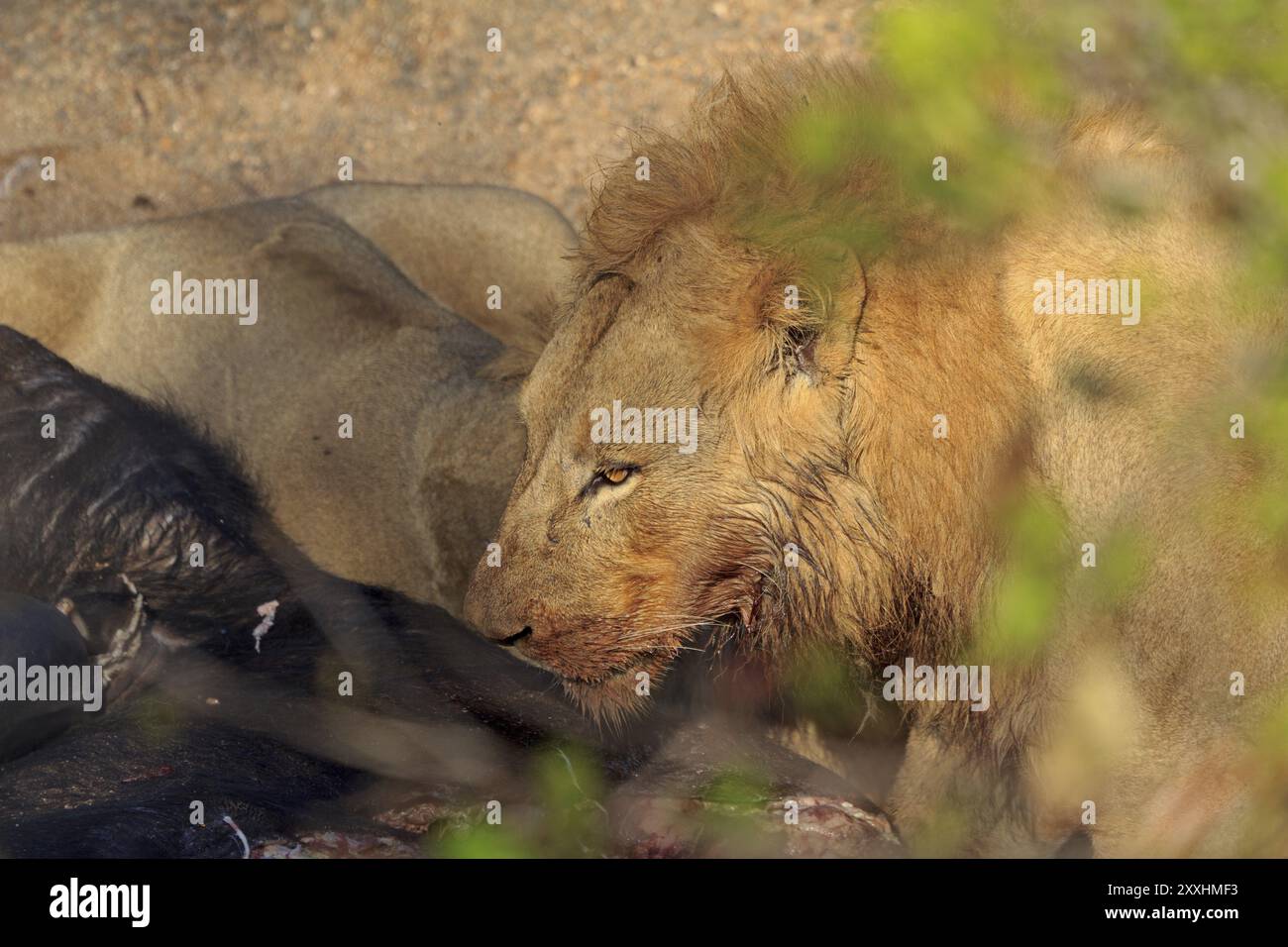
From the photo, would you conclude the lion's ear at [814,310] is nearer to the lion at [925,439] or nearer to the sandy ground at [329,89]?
the lion at [925,439]

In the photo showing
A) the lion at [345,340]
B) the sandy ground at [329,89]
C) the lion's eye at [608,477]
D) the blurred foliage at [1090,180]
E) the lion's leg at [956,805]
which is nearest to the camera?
the blurred foliage at [1090,180]

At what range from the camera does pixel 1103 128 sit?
3.44 m

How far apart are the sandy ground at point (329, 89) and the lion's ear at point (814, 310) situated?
13.7 feet

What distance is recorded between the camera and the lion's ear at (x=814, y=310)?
10.6 ft

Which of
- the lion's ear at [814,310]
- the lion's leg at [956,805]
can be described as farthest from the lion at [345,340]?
the lion's ear at [814,310]

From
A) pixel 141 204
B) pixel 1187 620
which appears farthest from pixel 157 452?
pixel 1187 620

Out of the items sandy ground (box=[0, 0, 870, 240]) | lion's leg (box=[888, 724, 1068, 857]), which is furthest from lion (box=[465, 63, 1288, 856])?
sandy ground (box=[0, 0, 870, 240])

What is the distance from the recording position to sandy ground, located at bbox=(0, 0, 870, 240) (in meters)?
7.56

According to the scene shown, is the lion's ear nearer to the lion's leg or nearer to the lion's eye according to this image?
the lion's eye

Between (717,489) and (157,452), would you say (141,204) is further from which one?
(717,489)

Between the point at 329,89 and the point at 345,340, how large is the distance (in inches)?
102

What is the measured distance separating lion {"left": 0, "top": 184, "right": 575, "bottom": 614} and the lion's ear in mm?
1891

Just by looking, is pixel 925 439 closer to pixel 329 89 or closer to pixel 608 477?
pixel 608 477

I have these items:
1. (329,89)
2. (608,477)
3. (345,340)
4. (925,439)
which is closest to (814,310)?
(925,439)
